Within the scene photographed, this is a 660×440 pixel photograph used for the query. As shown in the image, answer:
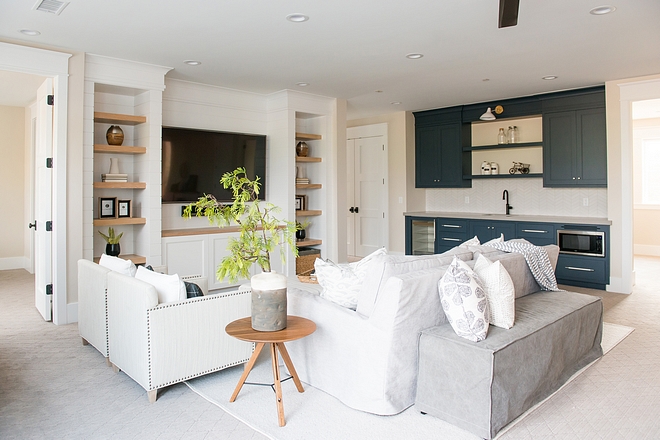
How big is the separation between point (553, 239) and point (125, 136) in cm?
521

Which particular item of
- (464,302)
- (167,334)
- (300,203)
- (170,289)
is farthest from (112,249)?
(464,302)

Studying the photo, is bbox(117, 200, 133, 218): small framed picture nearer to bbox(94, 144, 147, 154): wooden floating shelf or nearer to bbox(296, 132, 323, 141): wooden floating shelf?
bbox(94, 144, 147, 154): wooden floating shelf

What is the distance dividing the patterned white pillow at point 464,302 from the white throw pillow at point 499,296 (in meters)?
0.13

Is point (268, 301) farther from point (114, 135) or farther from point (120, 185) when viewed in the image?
point (114, 135)

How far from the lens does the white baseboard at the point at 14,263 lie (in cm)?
757

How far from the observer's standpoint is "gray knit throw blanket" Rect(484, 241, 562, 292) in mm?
3592

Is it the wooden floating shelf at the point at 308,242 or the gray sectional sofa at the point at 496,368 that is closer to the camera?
the gray sectional sofa at the point at 496,368

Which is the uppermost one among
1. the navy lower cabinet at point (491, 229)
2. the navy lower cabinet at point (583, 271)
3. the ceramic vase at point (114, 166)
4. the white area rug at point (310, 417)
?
the ceramic vase at point (114, 166)

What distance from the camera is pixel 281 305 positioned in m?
2.56

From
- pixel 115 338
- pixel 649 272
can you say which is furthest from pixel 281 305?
pixel 649 272

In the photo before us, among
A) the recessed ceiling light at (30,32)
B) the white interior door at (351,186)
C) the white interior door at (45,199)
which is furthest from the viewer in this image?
the white interior door at (351,186)

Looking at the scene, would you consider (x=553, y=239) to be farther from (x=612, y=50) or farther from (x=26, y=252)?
(x=26, y=252)

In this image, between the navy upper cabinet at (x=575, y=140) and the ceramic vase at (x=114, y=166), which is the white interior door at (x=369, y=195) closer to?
the navy upper cabinet at (x=575, y=140)

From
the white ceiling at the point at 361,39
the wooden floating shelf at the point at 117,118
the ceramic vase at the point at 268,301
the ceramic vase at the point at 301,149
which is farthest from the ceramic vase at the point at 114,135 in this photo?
the ceramic vase at the point at 268,301
